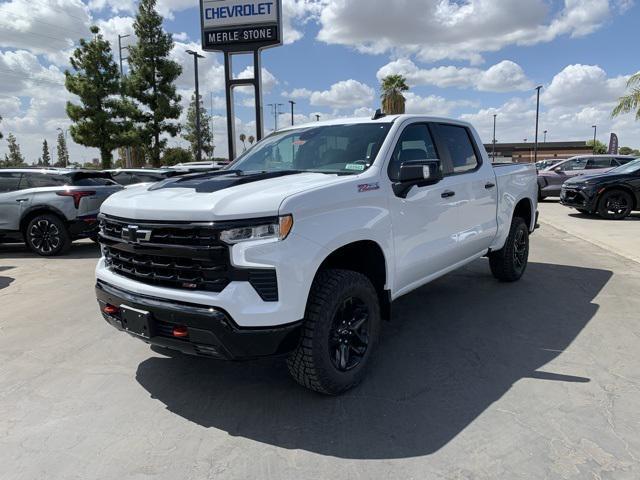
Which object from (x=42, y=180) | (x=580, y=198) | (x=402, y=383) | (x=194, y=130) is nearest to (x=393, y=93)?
(x=194, y=130)

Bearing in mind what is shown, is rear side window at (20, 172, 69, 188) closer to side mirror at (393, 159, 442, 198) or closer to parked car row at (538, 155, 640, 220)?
side mirror at (393, 159, 442, 198)

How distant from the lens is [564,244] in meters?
9.67

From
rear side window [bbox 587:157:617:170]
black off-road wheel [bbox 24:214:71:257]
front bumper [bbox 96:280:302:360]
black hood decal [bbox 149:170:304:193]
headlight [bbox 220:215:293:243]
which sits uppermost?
black hood decal [bbox 149:170:304:193]

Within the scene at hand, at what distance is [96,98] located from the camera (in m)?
Result: 25.0

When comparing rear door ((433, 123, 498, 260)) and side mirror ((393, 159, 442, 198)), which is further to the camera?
rear door ((433, 123, 498, 260))

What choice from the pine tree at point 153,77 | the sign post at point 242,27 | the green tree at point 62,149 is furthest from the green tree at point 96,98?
the green tree at point 62,149

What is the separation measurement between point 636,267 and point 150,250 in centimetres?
722

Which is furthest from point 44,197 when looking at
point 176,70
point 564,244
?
point 176,70

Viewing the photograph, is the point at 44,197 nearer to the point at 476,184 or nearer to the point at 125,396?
the point at 125,396

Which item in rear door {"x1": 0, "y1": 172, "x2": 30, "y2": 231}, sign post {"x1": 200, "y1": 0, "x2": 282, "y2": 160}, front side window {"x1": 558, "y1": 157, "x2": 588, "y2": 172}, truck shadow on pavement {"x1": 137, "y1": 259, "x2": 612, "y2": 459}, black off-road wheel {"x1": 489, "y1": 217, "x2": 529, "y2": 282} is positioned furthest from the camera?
front side window {"x1": 558, "y1": 157, "x2": 588, "y2": 172}

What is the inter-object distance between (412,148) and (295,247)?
181 centimetres

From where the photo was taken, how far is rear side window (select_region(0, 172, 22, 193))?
30.7 ft

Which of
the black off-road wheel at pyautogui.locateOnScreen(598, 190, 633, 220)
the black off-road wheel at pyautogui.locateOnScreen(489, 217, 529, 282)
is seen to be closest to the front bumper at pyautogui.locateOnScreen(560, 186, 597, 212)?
the black off-road wheel at pyautogui.locateOnScreen(598, 190, 633, 220)

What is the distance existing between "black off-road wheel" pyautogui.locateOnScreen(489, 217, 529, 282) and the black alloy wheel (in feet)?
10.3
